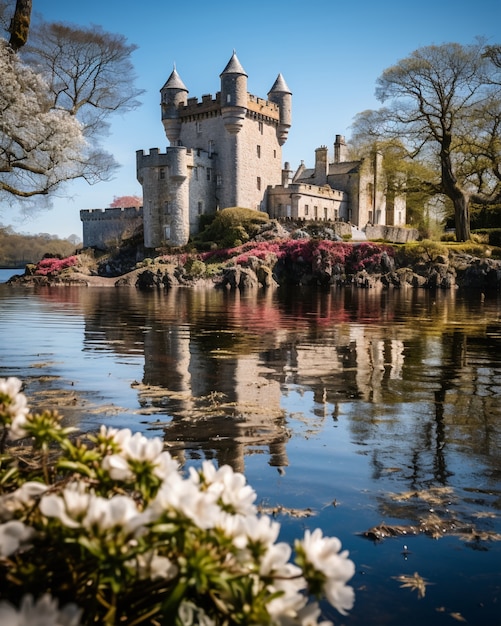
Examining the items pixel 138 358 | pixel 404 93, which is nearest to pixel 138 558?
pixel 138 358

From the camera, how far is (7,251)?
330ft

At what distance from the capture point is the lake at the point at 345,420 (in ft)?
12.5

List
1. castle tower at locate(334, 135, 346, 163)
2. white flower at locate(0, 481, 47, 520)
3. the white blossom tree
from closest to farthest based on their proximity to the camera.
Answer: white flower at locate(0, 481, 47, 520) → the white blossom tree → castle tower at locate(334, 135, 346, 163)

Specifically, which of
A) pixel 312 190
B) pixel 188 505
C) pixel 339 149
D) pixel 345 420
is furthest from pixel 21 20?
pixel 339 149

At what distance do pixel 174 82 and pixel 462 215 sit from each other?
3246 cm

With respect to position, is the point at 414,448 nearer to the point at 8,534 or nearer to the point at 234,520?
the point at 234,520

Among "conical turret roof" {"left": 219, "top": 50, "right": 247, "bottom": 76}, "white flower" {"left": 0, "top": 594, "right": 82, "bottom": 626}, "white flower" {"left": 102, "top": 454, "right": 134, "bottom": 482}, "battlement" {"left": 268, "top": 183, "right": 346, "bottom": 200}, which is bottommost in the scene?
"white flower" {"left": 0, "top": 594, "right": 82, "bottom": 626}

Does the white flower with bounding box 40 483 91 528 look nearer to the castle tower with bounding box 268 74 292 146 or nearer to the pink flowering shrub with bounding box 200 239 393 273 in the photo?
the pink flowering shrub with bounding box 200 239 393 273

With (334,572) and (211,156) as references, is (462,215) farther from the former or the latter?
(334,572)

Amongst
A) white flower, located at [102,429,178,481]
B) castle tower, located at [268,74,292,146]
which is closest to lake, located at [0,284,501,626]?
white flower, located at [102,429,178,481]

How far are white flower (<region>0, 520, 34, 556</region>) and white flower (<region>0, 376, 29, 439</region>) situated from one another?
0.56 meters

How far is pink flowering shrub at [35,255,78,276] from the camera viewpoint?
5150cm

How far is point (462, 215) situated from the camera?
44.9 meters

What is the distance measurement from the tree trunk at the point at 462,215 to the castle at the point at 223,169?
267 inches
